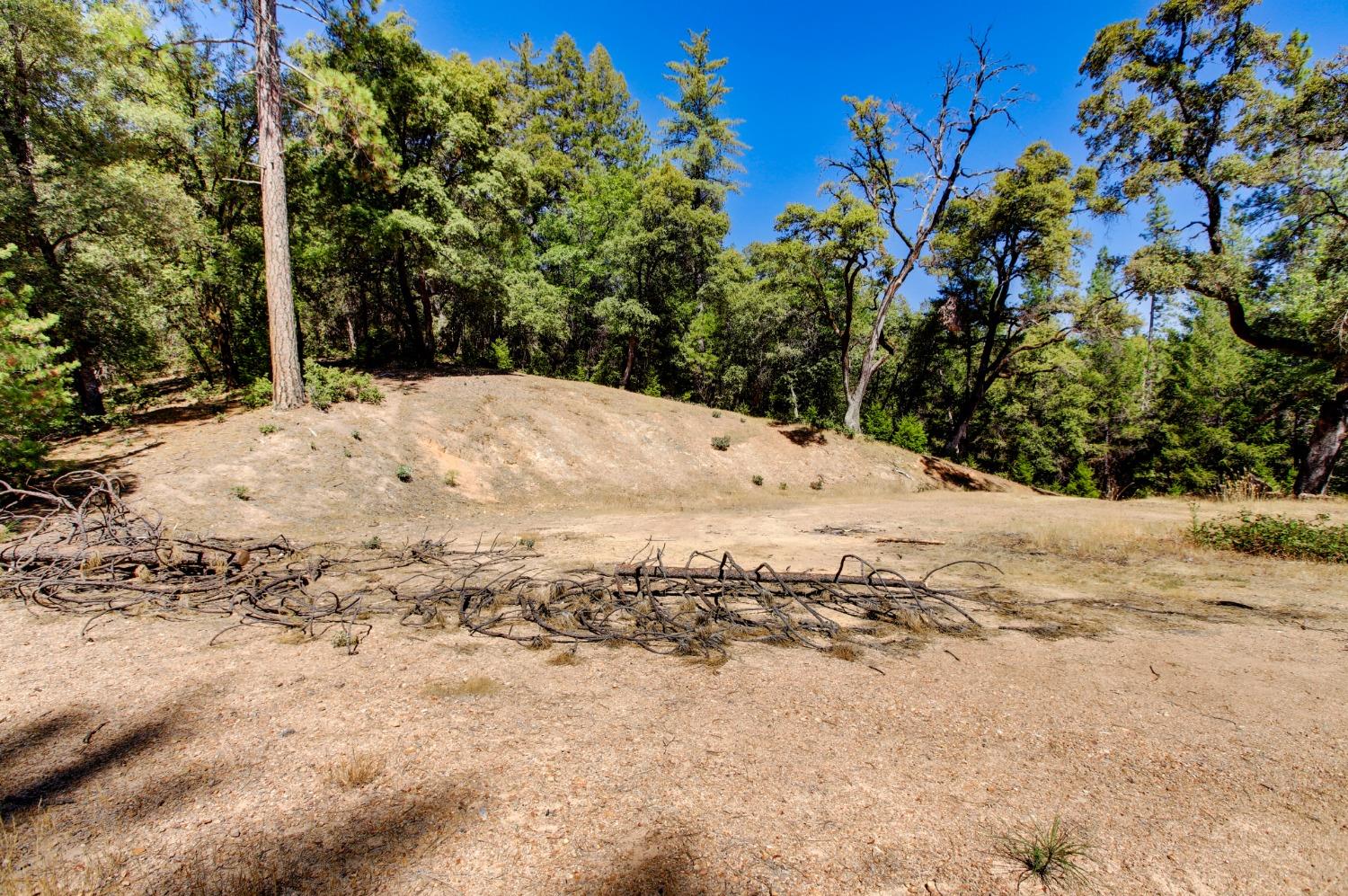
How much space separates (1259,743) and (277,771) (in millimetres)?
5979

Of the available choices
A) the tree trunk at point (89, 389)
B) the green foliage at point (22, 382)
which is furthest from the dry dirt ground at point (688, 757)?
the tree trunk at point (89, 389)

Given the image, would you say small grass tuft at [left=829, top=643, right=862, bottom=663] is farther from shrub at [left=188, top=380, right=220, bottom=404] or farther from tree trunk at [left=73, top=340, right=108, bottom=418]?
shrub at [left=188, top=380, right=220, bottom=404]

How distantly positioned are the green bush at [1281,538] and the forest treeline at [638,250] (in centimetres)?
713

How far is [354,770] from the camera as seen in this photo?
8.60 feet

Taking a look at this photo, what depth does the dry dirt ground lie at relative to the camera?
84.1 inches

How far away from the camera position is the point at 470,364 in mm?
21875

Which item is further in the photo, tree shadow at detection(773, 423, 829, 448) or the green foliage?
tree shadow at detection(773, 423, 829, 448)

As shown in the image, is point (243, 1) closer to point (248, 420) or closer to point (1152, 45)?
point (248, 420)

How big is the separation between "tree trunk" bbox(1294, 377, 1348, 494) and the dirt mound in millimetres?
8827

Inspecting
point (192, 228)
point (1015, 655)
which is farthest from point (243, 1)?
point (1015, 655)

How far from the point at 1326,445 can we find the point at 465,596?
22136 millimetres

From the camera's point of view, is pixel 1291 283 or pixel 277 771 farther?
pixel 1291 283

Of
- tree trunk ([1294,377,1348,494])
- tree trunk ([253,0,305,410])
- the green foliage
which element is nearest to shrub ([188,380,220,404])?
tree trunk ([253,0,305,410])

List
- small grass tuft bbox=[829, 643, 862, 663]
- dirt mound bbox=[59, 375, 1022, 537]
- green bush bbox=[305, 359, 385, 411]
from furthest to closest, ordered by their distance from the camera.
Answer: green bush bbox=[305, 359, 385, 411] → dirt mound bbox=[59, 375, 1022, 537] → small grass tuft bbox=[829, 643, 862, 663]
